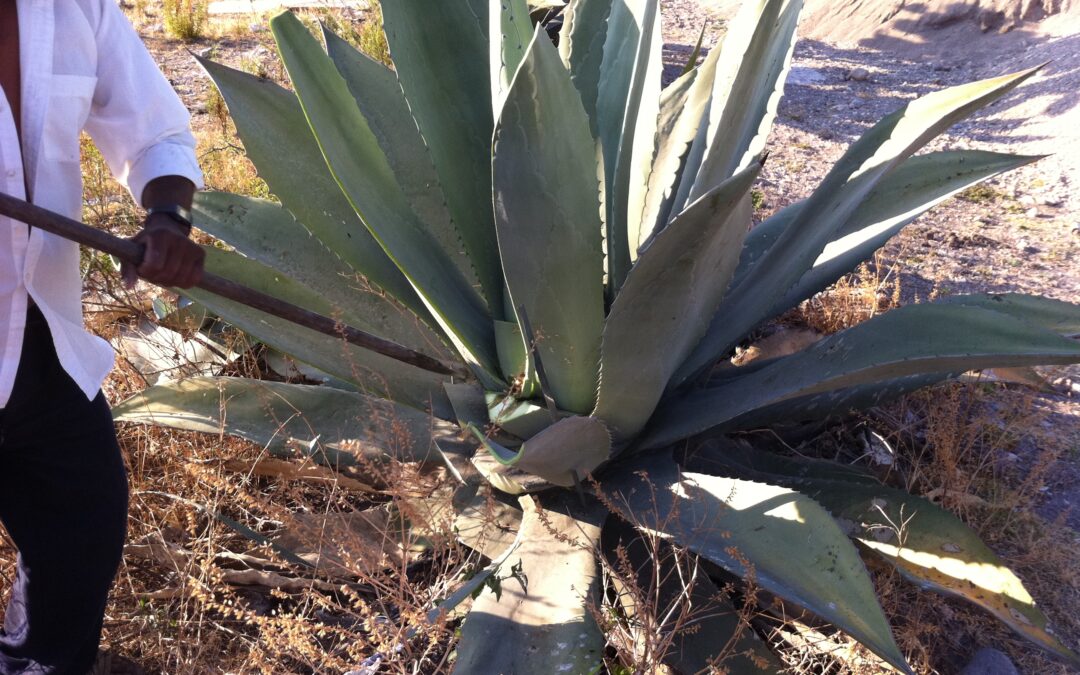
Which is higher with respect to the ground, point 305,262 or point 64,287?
point 64,287

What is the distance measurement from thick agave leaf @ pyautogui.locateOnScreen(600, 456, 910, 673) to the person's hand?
0.90 m

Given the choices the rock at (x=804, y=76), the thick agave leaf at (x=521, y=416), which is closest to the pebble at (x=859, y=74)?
the rock at (x=804, y=76)

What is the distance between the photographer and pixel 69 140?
1.36 meters

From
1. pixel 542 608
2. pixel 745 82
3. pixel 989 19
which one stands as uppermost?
pixel 745 82

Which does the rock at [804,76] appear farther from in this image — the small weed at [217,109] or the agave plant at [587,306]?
the agave plant at [587,306]

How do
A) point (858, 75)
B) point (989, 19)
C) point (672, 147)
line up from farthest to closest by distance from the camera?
1. point (989, 19)
2. point (858, 75)
3. point (672, 147)

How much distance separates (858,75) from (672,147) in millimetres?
4777

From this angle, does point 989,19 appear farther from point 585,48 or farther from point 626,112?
point 626,112

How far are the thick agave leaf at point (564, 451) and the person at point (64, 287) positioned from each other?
0.65 meters

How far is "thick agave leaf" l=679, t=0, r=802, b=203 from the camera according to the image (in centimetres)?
161

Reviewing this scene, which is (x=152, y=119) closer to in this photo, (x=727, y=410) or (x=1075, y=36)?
(x=727, y=410)

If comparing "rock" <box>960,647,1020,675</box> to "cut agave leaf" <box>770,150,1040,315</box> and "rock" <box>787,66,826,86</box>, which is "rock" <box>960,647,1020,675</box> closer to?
"cut agave leaf" <box>770,150,1040,315</box>

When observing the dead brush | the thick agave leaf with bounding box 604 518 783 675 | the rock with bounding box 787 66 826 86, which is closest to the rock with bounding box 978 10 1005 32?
the rock with bounding box 787 66 826 86

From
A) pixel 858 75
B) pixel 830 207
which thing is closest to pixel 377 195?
pixel 830 207
